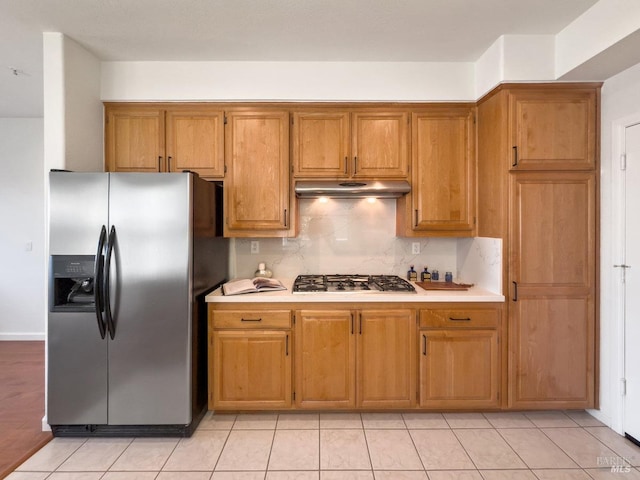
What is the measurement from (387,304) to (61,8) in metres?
2.72

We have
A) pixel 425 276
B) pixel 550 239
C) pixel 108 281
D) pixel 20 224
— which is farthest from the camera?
pixel 20 224

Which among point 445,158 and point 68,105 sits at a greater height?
point 68,105

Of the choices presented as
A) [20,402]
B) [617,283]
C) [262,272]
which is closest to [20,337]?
[20,402]

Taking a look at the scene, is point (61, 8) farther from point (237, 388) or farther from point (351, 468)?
point (351, 468)

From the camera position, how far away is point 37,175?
13.3 feet

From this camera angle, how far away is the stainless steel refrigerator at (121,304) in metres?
2.19

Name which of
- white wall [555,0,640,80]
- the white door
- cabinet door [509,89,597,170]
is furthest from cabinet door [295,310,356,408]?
white wall [555,0,640,80]

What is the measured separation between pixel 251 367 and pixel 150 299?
32.1 inches

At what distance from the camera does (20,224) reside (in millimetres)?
4066

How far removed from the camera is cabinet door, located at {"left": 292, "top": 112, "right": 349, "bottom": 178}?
2.74m

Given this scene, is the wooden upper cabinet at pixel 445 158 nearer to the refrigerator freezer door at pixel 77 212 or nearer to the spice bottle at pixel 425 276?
the spice bottle at pixel 425 276

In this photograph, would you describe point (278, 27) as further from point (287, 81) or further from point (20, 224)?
point (20, 224)

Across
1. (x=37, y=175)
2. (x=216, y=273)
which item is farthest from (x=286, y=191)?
(x=37, y=175)

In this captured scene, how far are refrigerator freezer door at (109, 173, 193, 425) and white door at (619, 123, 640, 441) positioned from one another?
9.20 ft
